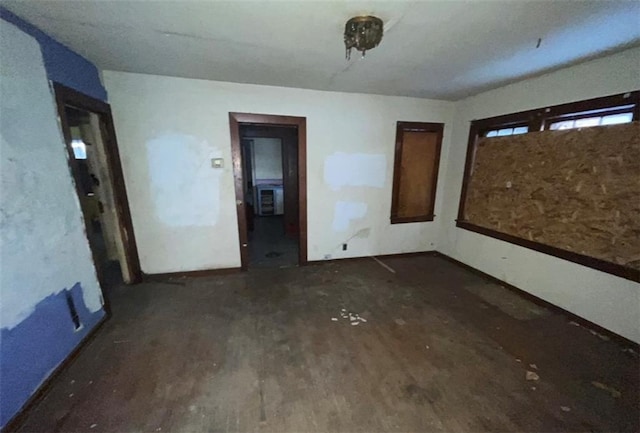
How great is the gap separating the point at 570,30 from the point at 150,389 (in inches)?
146

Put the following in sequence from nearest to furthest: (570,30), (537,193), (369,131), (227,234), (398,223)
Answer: (570,30) < (537,193) < (227,234) < (369,131) < (398,223)

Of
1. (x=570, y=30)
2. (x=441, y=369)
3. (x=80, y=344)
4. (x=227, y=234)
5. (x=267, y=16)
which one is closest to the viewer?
(x=267, y=16)

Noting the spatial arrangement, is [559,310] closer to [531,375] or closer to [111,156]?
[531,375]

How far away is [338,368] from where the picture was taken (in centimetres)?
180

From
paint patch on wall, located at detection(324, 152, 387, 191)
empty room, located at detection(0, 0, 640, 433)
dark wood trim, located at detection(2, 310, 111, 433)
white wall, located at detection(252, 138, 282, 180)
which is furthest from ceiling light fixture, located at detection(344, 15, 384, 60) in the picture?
white wall, located at detection(252, 138, 282, 180)

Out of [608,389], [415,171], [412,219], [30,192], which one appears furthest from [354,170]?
[30,192]

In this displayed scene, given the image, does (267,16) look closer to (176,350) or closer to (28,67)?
(28,67)

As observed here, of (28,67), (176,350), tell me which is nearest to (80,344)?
(176,350)

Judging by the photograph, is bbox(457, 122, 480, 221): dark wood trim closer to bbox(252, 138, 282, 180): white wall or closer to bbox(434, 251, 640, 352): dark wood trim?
bbox(434, 251, 640, 352): dark wood trim

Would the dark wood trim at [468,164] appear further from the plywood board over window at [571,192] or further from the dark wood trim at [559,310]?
the dark wood trim at [559,310]

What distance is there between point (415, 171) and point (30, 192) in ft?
13.2

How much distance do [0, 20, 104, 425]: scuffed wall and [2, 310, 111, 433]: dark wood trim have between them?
3cm

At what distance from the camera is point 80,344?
1.94 meters

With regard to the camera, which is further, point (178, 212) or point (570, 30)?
point (178, 212)
